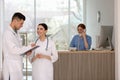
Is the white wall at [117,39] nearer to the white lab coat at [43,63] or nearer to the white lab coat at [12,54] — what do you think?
the white lab coat at [43,63]

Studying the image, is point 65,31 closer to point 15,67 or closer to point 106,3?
point 106,3

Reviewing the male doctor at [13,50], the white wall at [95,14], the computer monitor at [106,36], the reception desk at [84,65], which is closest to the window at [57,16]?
the white wall at [95,14]

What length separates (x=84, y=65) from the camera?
5477mm

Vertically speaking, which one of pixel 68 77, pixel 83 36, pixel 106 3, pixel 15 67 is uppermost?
pixel 106 3

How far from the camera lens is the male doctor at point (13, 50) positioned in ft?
12.3

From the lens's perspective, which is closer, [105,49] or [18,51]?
[18,51]

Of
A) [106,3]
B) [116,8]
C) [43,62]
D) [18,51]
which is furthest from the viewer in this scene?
[106,3]

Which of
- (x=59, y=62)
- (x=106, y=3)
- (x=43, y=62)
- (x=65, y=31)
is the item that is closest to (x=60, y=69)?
(x=59, y=62)

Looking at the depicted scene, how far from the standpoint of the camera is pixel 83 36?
18.3ft

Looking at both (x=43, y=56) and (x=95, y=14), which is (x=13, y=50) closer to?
(x=43, y=56)

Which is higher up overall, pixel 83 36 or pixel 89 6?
pixel 89 6

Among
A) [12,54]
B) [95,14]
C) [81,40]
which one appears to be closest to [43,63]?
[12,54]

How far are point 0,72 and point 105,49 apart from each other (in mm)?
2366

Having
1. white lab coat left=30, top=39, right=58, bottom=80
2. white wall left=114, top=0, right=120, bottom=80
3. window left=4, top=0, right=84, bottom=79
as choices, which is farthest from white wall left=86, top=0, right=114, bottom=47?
white lab coat left=30, top=39, right=58, bottom=80
